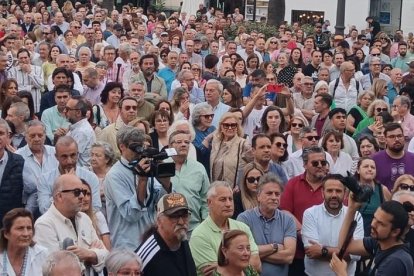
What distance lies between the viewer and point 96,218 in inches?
323

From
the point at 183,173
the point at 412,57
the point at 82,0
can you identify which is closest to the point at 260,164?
the point at 183,173

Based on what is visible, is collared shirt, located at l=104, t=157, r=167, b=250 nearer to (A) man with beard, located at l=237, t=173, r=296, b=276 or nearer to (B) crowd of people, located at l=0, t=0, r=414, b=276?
(B) crowd of people, located at l=0, t=0, r=414, b=276

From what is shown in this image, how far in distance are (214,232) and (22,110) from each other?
3.79 metres

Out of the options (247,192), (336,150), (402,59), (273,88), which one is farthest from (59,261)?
(402,59)

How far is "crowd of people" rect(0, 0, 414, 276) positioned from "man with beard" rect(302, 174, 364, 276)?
0.04 ft

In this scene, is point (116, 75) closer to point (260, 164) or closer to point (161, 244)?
point (260, 164)

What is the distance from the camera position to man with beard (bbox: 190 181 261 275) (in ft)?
24.7

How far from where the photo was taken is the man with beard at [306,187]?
9227 mm

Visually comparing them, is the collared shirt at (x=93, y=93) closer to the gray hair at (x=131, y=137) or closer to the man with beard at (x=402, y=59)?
the gray hair at (x=131, y=137)

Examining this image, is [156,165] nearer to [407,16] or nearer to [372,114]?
[372,114]

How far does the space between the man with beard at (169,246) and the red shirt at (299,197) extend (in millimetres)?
2450


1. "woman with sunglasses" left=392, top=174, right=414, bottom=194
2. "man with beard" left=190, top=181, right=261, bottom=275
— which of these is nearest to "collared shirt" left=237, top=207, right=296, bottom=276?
"man with beard" left=190, top=181, right=261, bottom=275

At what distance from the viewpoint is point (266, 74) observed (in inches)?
603

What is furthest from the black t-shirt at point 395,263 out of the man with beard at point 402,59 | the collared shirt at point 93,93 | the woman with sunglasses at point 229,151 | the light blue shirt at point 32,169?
the man with beard at point 402,59
